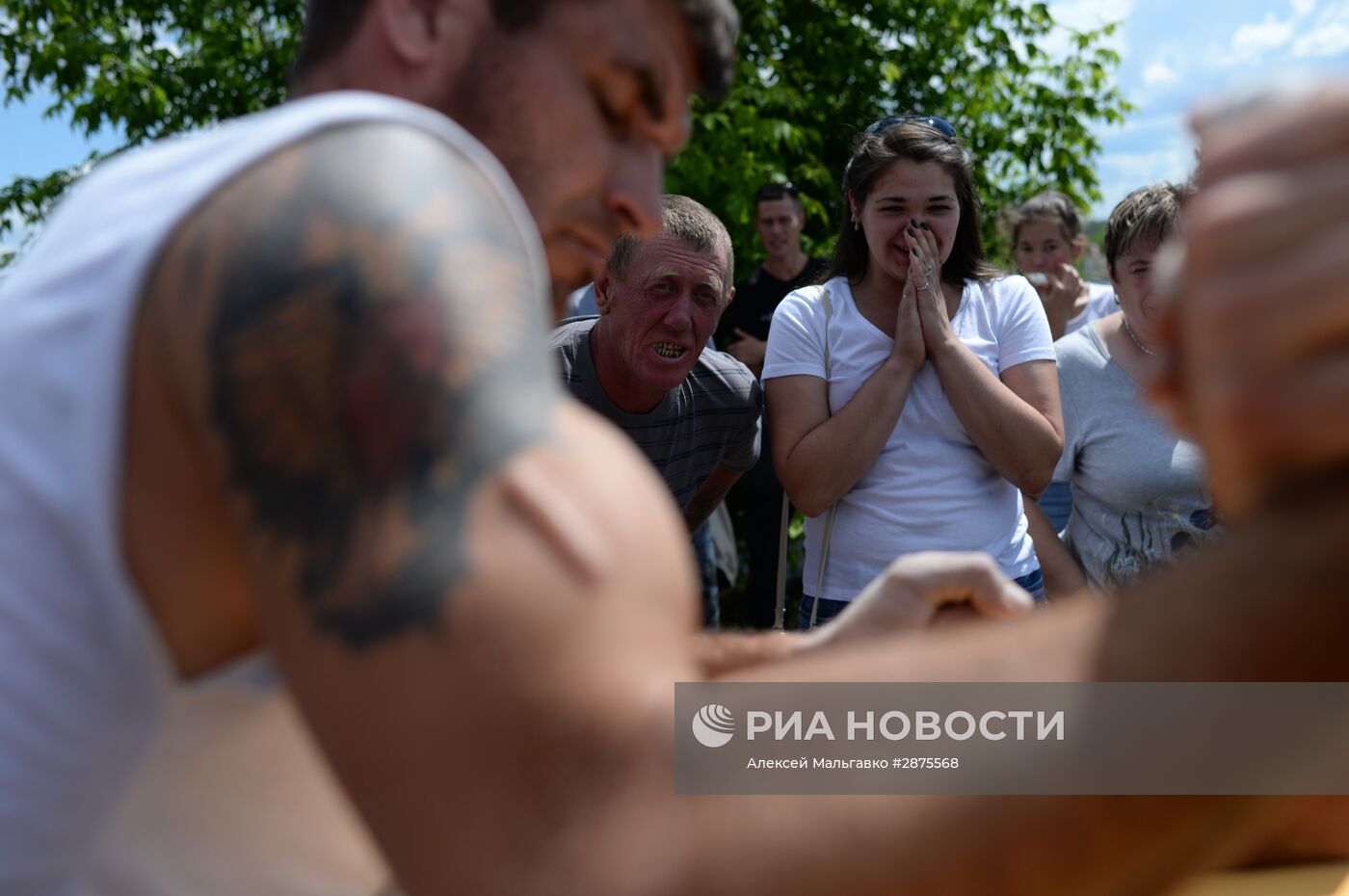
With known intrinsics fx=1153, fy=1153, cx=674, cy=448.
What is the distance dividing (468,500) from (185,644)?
29 centimetres

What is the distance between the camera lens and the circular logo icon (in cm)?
66

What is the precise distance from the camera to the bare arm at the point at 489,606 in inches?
21.6

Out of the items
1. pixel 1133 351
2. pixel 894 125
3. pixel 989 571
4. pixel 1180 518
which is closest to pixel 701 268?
pixel 894 125

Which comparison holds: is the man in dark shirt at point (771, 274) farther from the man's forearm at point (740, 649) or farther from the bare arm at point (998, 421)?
the man's forearm at point (740, 649)

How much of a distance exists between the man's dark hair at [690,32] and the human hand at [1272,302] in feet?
2.25

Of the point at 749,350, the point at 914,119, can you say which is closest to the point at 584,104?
the point at 914,119

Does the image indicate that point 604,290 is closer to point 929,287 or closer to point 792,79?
point 929,287

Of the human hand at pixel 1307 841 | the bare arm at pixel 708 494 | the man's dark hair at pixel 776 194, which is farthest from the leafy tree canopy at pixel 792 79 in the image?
the human hand at pixel 1307 841

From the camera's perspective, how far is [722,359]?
398 cm

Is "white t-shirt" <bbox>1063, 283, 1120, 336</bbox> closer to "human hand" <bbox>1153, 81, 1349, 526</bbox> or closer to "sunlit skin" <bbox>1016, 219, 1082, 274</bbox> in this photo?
"sunlit skin" <bbox>1016, 219, 1082, 274</bbox>

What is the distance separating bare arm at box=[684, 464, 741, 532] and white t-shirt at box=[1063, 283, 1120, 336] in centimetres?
225

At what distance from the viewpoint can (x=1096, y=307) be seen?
18.3 feet

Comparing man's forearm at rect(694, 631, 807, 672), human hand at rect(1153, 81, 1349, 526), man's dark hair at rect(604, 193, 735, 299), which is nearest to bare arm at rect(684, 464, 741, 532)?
man's dark hair at rect(604, 193, 735, 299)

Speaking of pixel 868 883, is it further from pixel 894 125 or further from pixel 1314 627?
pixel 894 125
